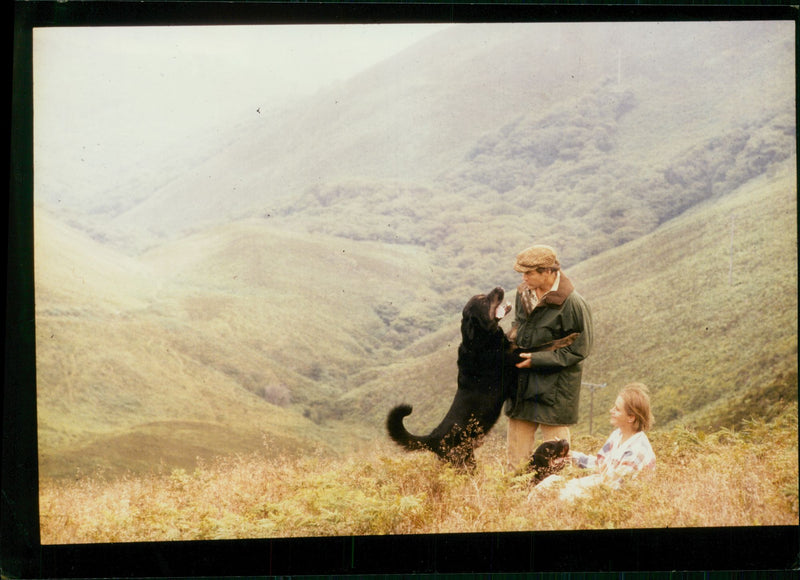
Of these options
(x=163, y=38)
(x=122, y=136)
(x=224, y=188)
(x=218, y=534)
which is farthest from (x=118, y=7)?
(x=218, y=534)

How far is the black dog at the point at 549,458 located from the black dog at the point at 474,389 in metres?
0.39

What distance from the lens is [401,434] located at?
18.8 feet

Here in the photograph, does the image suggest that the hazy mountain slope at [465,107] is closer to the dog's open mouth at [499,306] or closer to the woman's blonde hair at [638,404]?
the dog's open mouth at [499,306]

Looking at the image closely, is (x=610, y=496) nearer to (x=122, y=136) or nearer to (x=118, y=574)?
(x=118, y=574)

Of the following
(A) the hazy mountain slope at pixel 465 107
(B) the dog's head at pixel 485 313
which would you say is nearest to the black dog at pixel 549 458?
(B) the dog's head at pixel 485 313

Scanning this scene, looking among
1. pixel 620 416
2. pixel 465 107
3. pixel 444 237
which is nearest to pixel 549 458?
pixel 620 416

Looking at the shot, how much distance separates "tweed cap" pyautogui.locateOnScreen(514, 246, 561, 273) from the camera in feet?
18.6

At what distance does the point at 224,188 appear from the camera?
19.3ft

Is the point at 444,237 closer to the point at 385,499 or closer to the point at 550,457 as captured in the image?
the point at 550,457

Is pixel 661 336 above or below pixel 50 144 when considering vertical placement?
below

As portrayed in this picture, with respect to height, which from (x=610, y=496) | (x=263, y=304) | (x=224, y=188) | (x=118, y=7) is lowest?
(x=610, y=496)

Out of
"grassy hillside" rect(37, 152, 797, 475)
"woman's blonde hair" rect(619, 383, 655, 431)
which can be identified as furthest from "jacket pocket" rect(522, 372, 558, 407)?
"woman's blonde hair" rect(619, 383, 655, 431)

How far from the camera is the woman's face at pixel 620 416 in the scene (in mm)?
5734

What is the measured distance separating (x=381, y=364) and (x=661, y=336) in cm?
199
